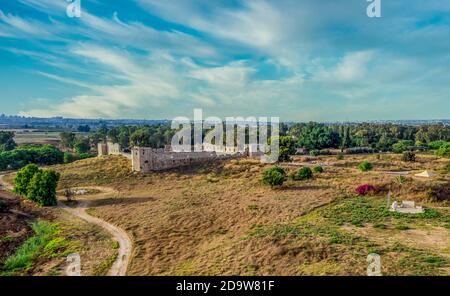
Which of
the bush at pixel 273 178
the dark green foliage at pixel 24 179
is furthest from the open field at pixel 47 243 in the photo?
the bush at pixel 273 178

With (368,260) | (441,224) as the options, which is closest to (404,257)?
(368,260)

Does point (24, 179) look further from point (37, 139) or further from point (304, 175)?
point (37, 139)

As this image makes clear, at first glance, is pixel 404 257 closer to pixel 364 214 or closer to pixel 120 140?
pixel 364 214

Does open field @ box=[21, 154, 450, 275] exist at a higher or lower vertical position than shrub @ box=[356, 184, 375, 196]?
lower

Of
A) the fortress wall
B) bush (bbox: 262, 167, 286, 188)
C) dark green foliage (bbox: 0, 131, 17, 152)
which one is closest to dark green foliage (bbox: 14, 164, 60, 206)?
the fortress wall

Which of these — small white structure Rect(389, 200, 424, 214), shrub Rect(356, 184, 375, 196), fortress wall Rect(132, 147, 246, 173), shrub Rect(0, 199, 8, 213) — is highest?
fortress wall Rect(132, 147, 246, 173)

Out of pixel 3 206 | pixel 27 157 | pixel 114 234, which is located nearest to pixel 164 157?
pixel 3 206

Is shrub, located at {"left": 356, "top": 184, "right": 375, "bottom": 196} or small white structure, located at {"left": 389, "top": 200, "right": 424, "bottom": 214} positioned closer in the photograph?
small white structure, located at {"left": 389, "top": 200, "right": 424, "bottom": 214}

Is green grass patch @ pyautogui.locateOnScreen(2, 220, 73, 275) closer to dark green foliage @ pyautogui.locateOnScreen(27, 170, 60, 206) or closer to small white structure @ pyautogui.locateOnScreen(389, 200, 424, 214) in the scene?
dark green foliage @ pyautogui.locateOnScreen(27, 170, 60, 206)
